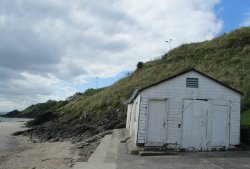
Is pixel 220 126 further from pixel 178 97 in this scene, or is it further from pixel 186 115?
pixel 178 97

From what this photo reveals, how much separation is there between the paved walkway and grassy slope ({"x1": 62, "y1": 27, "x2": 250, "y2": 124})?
1704 centimetres

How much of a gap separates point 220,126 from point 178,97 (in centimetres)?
230

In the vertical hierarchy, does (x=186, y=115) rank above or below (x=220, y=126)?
above

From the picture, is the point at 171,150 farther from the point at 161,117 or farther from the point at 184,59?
the point at 184,59

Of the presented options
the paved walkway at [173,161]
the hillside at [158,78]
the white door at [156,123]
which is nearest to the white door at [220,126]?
the paved walkway at [173,161]

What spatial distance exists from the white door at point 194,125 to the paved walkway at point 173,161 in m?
0.77

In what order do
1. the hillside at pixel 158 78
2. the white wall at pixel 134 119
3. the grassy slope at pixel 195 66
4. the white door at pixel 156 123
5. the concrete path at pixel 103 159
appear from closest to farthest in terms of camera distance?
the concrete path at pixel 103 159
the white door at pixel 156 123
the white wall at pixel 134 119
the hillside at pixel 158 78
the grassy slope at pixel 195 66

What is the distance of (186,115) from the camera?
61.4ft

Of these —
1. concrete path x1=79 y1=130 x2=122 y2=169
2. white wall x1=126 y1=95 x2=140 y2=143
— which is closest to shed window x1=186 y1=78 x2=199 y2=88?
white wall x1=126 y1=95 x2=140 y2=143

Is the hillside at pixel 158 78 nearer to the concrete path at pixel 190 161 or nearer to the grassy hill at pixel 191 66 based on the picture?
the grassy hill at pixel 191 66

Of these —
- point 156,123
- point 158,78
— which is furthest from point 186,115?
point 158,78

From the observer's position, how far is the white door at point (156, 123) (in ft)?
60.5

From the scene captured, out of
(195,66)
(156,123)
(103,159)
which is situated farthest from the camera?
(195,66)

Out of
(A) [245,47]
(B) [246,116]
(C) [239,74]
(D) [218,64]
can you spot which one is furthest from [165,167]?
(A) [245,47]
